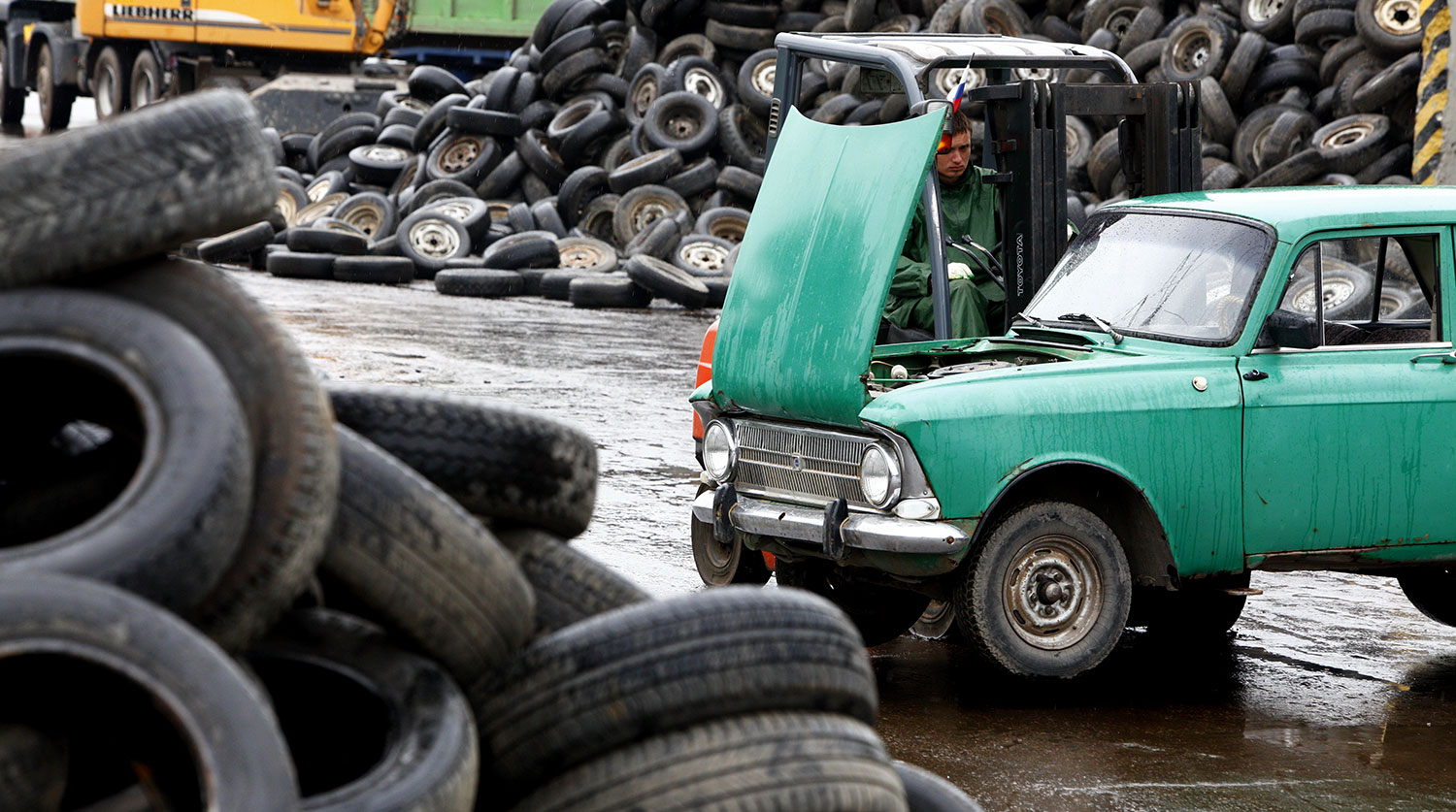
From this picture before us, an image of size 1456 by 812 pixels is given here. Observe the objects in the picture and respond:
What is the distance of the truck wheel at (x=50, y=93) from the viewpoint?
106 ft

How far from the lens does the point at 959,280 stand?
25.0ft

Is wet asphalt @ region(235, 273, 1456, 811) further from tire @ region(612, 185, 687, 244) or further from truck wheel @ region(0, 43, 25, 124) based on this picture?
truck wheel @ region(0, 43, 25, 124)

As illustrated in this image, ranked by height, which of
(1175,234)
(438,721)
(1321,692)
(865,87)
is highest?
(865,87)

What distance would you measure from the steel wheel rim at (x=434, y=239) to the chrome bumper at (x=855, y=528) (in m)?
15.7

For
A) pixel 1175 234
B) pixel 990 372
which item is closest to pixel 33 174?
pixel 990 372

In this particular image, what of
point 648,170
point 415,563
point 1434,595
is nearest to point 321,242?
point 648,170

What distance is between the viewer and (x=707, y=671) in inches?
120

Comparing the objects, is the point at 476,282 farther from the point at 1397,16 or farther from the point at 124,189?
the point at 124,189

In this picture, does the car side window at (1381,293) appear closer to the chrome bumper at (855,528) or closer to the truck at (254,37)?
the chrome bumper at (855,528)

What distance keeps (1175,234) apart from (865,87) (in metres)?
2.50

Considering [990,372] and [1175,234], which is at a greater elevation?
[1175,234]

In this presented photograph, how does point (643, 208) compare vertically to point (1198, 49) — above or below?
below

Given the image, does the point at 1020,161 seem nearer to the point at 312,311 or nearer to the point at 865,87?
the point at 865,87

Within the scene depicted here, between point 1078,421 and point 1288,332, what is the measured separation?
90 centimetres
